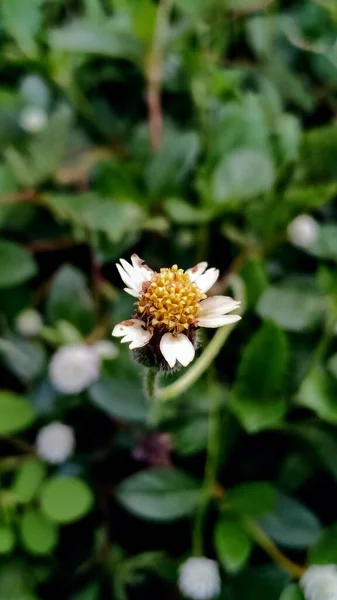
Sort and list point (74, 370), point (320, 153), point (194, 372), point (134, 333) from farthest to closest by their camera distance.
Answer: point (320, 153) < point (74, 370) < point (194, 372) < point (134, 333)

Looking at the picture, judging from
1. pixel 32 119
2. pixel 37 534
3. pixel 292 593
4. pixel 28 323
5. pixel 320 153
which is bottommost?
pixel 292 593

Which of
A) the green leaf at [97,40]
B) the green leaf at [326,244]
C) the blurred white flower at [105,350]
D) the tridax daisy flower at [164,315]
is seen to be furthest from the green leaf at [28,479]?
the green leaf at [97,40]

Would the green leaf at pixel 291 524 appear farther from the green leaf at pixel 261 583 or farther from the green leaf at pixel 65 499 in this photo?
the green leaf at pixel 65 499

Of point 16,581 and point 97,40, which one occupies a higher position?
point 97,40

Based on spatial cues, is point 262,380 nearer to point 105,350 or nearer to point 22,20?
point 105,350

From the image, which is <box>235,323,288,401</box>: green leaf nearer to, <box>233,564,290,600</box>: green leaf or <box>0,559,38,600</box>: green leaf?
<box>233,564,290,600</box>: green leaf

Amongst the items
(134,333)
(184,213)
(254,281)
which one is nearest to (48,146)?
(184,213)
